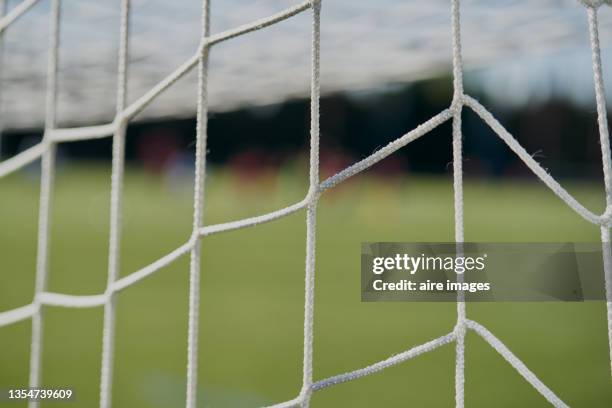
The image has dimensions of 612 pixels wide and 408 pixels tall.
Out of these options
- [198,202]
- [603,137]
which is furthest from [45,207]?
[603,137]

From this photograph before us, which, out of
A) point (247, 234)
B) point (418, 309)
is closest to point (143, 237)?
point (247, 234)

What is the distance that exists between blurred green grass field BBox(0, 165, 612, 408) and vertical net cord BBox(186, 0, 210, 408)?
910 mm

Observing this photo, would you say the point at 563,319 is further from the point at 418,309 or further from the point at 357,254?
the point at 357,254

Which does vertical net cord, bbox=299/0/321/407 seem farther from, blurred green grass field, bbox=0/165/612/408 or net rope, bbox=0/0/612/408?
blurred green grass field, bbox=0/165/612/408

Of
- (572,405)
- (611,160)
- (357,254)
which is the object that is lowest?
(572,405)

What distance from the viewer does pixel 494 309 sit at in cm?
303

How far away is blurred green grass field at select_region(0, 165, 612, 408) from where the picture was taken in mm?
1863

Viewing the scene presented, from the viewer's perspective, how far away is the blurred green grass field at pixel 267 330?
1.86 m

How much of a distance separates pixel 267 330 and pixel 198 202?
67.3 inches

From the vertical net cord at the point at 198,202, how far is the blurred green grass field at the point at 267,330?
2.98 feet

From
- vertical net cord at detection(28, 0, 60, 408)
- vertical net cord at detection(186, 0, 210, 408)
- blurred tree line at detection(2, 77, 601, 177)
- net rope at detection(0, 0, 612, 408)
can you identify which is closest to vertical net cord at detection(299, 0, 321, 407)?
net rope at detection(0, 0, 612, 408)

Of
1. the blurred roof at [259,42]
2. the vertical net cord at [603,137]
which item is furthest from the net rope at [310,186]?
the blurred roof at [259,42]

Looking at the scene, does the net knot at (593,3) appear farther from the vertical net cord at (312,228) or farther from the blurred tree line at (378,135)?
the blurred tree line at (378,135)

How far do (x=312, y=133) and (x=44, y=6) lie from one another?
0.84 m
